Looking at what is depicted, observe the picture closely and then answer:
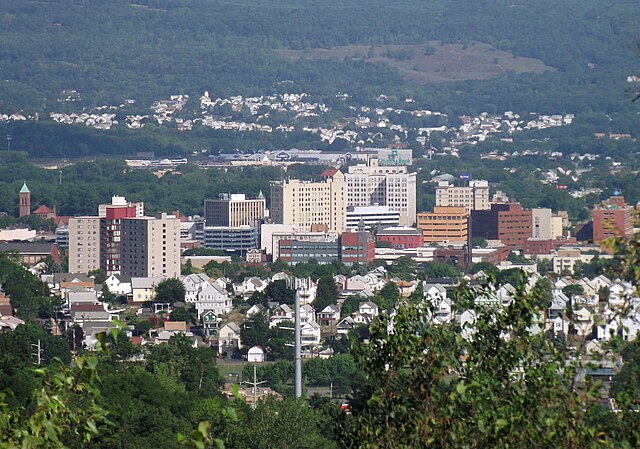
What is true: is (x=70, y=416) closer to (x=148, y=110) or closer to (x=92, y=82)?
(x=148, y=110)

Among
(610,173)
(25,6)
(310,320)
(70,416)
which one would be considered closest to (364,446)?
(70,416)

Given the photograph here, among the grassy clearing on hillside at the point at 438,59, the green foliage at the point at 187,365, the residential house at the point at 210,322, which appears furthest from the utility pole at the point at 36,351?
the grassy clearing on hillside at the point at 438,59

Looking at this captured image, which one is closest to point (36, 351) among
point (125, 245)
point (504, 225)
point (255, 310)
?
point (255, 310)

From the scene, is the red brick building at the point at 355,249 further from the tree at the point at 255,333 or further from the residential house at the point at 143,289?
the tree at the point at 255,333

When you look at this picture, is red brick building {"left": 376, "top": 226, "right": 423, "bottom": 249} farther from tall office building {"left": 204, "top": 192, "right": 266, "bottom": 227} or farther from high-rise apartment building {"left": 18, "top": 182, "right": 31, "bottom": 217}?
high-rise apartment building {"left": 18, "top": 182, "right": 31, "bottom": 217}

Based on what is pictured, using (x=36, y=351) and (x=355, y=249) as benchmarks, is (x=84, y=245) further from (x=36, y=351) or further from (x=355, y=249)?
(x=36, y=351)
